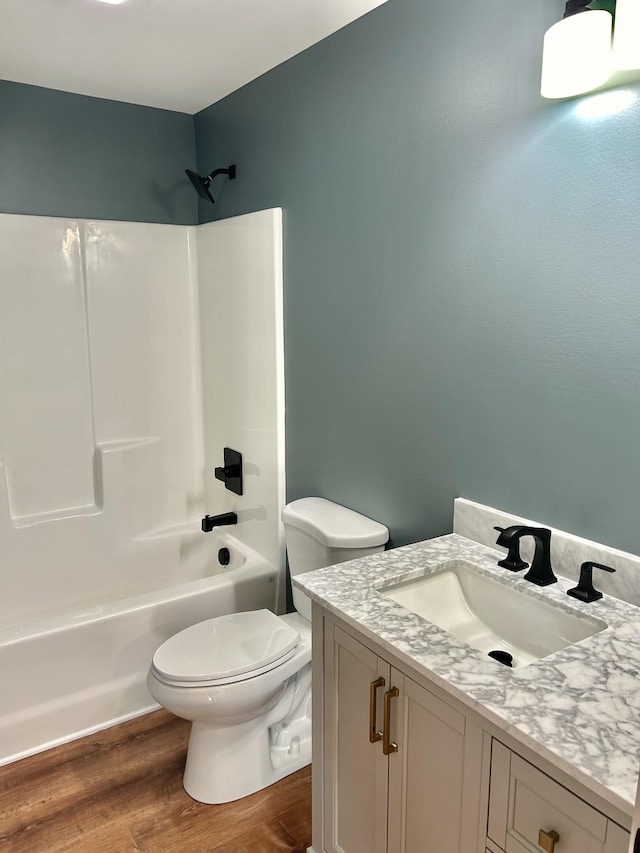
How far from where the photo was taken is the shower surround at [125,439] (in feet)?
7.97

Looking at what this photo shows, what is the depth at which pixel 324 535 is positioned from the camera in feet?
6.77

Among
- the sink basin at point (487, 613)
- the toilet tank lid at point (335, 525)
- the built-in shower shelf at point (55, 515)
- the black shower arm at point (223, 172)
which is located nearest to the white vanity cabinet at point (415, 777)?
the sink basin at point (487, 613)

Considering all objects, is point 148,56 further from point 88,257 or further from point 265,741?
point 265,741

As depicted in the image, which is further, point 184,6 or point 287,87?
point 287,87

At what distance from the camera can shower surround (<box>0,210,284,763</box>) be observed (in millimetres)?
2428

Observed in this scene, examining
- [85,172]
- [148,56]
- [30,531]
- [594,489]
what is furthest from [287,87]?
[30,531]

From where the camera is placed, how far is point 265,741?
211 centimetres

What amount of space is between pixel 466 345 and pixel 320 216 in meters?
0.82

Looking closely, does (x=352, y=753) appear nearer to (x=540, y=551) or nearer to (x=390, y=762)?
(x=390, y=762)

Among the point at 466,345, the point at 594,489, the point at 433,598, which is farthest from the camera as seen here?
the point at 466,345

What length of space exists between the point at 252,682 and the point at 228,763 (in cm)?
34

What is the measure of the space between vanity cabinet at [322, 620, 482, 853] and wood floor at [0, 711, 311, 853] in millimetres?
364

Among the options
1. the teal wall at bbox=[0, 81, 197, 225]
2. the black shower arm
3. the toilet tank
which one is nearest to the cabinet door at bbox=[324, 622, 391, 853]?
Result: the toilet tank

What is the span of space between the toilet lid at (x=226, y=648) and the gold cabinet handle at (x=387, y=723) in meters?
0.66
